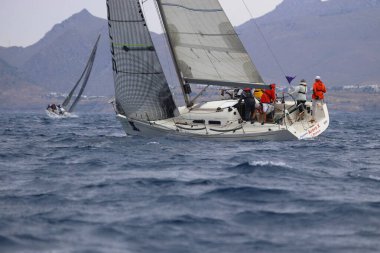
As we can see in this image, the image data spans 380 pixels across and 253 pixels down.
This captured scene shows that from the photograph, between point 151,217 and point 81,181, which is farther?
point 81,181

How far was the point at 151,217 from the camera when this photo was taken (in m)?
10.4

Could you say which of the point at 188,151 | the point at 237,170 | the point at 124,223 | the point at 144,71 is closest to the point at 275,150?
the point at 188,151

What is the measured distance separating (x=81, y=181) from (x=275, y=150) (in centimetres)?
757

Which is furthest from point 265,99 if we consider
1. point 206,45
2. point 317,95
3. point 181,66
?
point 181,66

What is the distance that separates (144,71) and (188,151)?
505 cm

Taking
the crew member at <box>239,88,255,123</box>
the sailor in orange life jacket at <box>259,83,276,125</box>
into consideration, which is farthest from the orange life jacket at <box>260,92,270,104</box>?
the crew member at <box>239,88,255,123</box>

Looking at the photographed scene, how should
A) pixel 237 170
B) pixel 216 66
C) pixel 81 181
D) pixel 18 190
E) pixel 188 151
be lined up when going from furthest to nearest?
1. pixel 216 66
2. pixel 188 151
3. pixel 237 170
4. pixel 81 181
5. pixel 18 190

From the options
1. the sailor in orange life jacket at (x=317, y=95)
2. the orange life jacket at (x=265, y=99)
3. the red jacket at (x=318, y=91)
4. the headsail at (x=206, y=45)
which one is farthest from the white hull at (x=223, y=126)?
the headsail at (x=206, y=45)

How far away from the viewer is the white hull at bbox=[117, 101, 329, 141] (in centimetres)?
2186

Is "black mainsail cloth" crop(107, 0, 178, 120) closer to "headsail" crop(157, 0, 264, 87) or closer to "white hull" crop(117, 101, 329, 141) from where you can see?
"white hull" crop(117, 101, 329, 141)

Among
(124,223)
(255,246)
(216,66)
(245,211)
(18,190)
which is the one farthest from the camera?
(216,66)

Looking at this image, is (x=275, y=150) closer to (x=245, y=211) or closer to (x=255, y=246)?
(x=245, y=211)

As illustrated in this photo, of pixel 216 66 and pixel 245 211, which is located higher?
pixel 216 66

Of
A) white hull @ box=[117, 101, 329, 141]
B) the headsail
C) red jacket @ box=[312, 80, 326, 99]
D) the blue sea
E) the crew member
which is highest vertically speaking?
the headsail
